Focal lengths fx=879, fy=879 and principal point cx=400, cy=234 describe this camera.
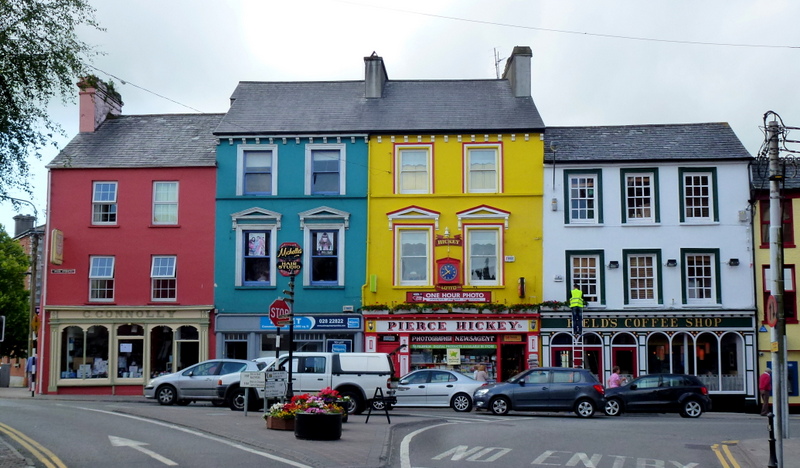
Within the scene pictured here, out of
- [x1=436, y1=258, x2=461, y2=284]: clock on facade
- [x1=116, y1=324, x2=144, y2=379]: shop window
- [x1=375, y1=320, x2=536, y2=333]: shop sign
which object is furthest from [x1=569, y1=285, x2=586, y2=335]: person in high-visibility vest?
[x1=116, y1=324, x2=144, y2=379]: shop window

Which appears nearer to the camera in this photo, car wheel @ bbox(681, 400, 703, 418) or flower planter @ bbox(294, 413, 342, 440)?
flower planter @ bbox(294, 413, 342, 440)

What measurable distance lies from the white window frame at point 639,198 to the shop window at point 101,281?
19257mm

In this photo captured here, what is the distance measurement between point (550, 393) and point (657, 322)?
8.19m

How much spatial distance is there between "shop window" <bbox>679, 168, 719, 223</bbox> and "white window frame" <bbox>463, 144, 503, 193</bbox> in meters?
6.61

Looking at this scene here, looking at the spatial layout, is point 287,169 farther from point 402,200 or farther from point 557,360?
point 557,360

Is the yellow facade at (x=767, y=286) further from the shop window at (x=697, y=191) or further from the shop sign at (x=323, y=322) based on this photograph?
the shop sign at (x=323, y=322)

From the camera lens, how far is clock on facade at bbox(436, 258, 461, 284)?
105ft

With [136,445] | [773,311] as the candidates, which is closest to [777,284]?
[773,311]

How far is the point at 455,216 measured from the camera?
32.5 metres

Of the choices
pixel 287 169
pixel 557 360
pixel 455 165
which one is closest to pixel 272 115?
pixel 287 169

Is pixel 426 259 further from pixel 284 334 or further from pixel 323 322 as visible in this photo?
pixel 284 334

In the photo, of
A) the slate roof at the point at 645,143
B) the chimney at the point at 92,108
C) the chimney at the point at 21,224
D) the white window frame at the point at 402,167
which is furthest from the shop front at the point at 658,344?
the chimney at the point at 21,224

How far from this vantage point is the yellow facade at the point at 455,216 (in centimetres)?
3219

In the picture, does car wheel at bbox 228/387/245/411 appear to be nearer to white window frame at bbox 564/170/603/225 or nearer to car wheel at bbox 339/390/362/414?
car wheel at bbox 339/390/362/414
